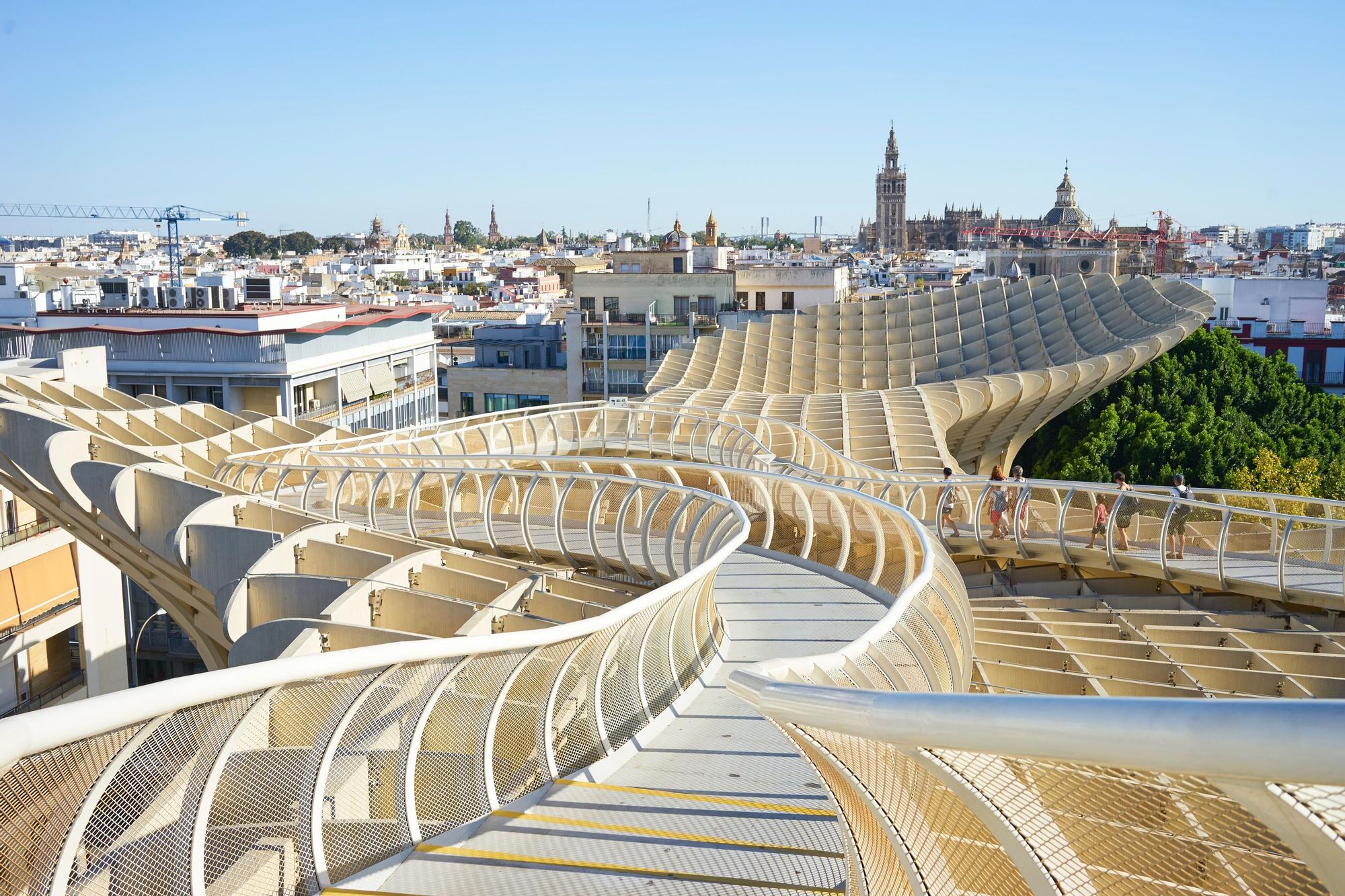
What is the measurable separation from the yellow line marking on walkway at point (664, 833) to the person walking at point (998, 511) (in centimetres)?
1136

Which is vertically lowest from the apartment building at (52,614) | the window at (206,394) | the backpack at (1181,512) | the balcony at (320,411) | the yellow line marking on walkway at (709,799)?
the apartment building at (52,614)

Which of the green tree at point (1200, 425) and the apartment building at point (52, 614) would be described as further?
the green tree at point (1200, 425)

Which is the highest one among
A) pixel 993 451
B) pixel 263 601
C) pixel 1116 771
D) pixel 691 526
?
pixel 1116 771

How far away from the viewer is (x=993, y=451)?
38.9 metres

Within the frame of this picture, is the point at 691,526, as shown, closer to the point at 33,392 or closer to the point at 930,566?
the point at 930,566

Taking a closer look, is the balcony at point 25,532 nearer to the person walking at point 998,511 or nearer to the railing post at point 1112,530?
the person walking at point 998,511

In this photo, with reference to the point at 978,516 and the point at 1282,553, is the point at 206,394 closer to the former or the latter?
the point at 978,516

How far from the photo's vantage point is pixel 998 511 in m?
16.5

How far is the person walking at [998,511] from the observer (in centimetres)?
1644

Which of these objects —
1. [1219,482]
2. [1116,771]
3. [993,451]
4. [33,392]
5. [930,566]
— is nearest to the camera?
[1116,771]

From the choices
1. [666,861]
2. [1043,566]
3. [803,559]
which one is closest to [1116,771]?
[666,861]

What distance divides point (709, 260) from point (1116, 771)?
3193 inches

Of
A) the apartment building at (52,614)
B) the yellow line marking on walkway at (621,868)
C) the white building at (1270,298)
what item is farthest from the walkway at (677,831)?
the white building at (1270,298)

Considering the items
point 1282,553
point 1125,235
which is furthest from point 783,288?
point 1125,235
